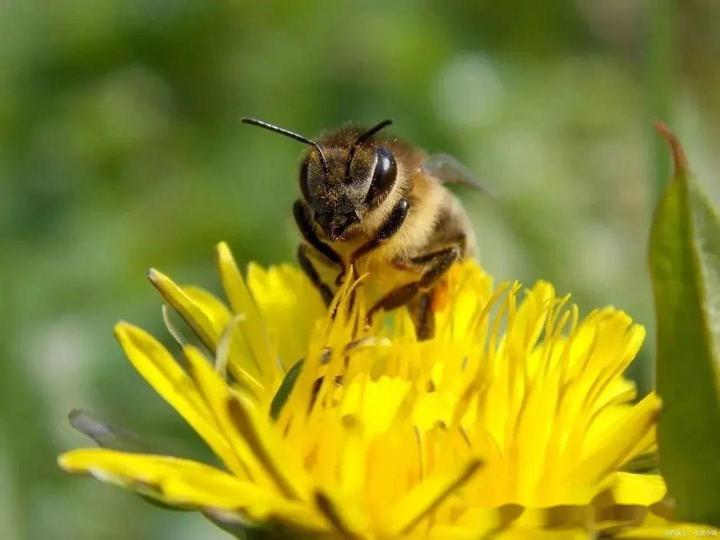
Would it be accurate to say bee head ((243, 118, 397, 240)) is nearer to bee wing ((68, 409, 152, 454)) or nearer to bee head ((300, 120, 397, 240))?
bee head ((300, 120, 397, 240))

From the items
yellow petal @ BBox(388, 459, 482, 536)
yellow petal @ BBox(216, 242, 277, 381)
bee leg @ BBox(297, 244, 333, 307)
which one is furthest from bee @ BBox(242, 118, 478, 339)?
yellow petal @ BBox(388, 459, 482, 536)

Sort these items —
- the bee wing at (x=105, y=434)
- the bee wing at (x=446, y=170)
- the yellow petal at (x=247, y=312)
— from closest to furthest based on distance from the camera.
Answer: the bee wing at (x=105, y=434) < the yellow petal at (x=247, y=312) < the bee wing at (x=446, y=170)

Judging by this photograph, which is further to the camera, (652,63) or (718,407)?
(652,63)

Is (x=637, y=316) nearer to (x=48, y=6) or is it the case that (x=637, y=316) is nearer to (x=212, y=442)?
(x=212, y=442)

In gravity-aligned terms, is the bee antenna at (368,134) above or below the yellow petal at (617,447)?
above

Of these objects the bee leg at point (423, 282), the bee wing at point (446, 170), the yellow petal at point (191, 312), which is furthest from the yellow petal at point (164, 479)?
the bee wing at point (446, 170)

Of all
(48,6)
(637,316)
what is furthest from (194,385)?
(48,6)

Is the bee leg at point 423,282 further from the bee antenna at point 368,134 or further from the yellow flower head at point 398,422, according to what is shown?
the bee antenna at point 368,134

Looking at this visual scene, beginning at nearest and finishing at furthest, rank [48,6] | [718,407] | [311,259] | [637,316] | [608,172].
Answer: [718,407] < [311,259] < [637,316] < [48,6] < [608,172]
